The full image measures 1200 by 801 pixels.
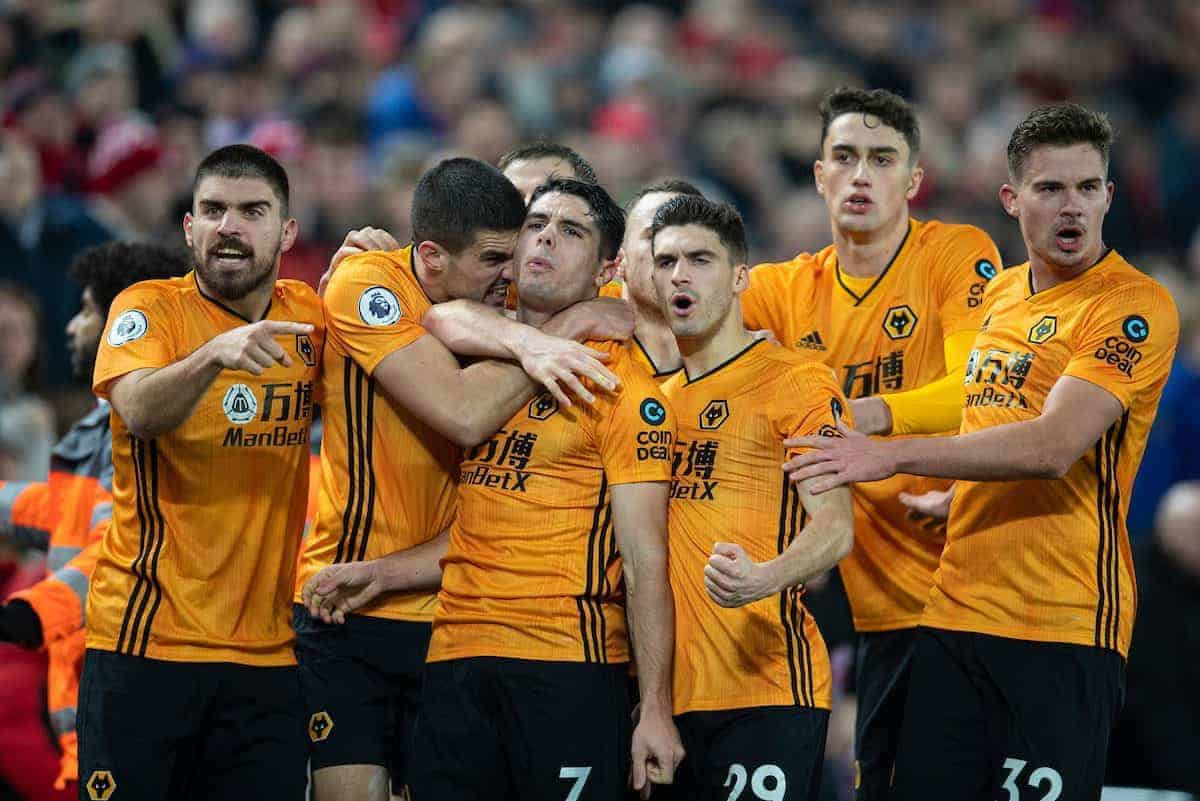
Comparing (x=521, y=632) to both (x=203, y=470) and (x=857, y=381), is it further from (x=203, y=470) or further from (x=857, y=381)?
(x=857, y=381)

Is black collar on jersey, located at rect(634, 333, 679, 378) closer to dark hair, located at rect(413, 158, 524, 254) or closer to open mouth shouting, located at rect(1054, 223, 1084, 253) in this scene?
dark hair, located at rect(413, 158, 524, 254)

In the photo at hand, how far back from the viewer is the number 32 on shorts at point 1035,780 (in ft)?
17.6

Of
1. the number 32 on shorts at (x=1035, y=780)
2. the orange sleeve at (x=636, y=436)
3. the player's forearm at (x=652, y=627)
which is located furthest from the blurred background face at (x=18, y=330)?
the number 32 on shorts at (x=1035, y=780)

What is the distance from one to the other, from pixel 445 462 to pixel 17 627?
1749mm

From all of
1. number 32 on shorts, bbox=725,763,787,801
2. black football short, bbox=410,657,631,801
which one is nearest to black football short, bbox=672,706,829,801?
number 32 on shorts, bbox=725,763,787,801

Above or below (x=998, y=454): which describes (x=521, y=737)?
below

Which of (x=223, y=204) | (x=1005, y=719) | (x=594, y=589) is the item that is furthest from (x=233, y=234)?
(x=1005, y=719)

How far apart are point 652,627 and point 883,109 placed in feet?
7.92

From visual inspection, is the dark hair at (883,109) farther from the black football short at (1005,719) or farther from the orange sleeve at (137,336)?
the orange sleeve at (137,336)

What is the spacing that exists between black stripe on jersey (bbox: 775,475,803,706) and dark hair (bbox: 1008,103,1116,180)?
1.38m

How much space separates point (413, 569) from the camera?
5.57 metres

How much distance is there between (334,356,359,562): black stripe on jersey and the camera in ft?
18.6

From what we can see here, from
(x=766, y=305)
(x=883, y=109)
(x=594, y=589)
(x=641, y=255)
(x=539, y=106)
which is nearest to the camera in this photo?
(x=594, y=589)

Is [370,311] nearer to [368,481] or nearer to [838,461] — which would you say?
[368,481]
